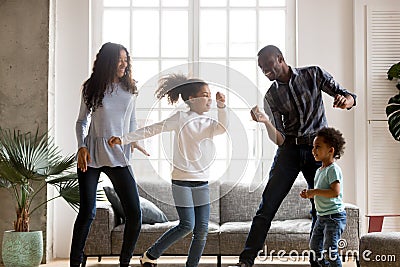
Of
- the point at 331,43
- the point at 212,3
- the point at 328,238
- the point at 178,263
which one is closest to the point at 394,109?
the point at 331,43

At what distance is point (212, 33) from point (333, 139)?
8.61 feet

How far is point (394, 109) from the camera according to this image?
221 inches

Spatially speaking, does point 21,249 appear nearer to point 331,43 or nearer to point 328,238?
point 328,238

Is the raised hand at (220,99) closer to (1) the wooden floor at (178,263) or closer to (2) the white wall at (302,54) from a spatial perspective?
(1) the wooden floor at (178,263)

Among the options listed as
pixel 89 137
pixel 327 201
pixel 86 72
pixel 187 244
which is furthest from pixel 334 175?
pixel 86 72

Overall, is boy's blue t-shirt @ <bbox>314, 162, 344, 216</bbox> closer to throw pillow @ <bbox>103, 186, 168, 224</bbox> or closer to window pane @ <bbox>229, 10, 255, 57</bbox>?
throw pillow @ <bbox>103, 186, 168, 224</bbox>

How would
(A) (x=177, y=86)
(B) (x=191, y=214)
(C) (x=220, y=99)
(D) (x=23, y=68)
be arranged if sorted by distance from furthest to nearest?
1. (D) (x=23, y=68)
2. (B) (x=191, y=214)
3. (A) (x=177, y=86)
4. (C) (x=220, y=99)

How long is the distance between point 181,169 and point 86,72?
248 cm

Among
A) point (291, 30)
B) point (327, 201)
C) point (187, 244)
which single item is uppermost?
point (291, 30)

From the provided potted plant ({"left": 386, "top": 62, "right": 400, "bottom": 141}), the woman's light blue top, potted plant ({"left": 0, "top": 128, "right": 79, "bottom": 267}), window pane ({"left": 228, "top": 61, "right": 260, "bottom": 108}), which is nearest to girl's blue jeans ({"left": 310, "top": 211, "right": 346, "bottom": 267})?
window pane ({"left": 228, "top": 61, "right": 260, "bottom": 108})

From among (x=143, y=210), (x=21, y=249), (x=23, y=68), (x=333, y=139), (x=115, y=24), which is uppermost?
(x=115, y=24)

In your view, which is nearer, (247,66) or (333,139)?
(333,139)

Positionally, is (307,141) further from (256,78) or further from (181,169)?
(256,78)

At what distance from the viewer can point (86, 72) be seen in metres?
5.93
